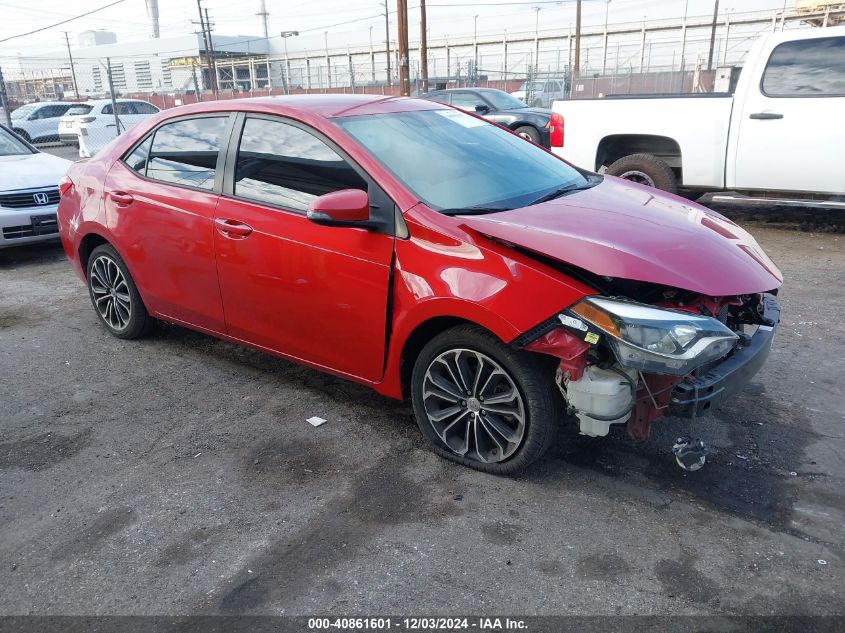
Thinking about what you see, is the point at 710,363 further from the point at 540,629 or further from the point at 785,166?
the point at 785,166

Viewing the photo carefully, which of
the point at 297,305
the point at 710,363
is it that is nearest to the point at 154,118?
the point at 297,305

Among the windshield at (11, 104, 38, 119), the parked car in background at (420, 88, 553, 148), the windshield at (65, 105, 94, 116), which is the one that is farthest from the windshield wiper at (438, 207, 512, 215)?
the windshield at (11, 104, 38, 119)

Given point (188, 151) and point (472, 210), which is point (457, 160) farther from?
point (188, 151)

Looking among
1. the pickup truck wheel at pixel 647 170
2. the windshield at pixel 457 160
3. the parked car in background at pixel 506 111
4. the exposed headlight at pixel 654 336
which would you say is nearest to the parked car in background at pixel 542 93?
the parked car in background at pixel 506 111

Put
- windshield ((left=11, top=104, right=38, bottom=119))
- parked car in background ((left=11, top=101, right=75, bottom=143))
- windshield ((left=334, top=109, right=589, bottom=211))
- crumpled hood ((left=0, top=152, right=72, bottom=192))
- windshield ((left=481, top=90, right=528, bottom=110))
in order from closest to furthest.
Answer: windshield ((left=334, top=109, right=589, bottom=211))
crumpled hood ((left=0, top=152, right=72, bottom=192))
windshield ((left=481, top=90, right=528, bottom=110))
parked car in background ((left=11, top=101, right=75, bottom=143))
windshield ((left=11, top=104, right=38, bottom=119))

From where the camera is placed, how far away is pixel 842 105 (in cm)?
714

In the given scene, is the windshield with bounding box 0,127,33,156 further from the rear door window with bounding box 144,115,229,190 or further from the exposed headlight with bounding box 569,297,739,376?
the exposed headlight with bounding box 569,297,739,376

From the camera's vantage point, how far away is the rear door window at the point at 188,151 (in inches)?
168

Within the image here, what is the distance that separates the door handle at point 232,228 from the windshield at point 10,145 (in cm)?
655

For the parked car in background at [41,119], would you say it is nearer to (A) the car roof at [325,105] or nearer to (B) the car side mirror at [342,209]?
(A) the car roof at [325,105]

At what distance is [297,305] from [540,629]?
209cm

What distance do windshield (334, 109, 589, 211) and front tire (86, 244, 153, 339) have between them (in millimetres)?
2243

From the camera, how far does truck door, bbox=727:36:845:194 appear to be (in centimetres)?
725

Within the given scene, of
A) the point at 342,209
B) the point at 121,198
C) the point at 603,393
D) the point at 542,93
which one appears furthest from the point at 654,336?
the point at 542,93
